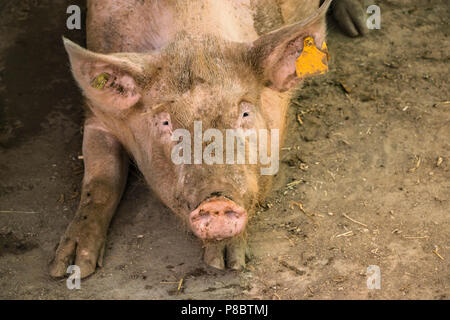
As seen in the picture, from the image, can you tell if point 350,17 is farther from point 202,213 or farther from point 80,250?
point 80,250

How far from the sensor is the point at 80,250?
146 inches

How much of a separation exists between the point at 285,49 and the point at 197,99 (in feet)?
2.10

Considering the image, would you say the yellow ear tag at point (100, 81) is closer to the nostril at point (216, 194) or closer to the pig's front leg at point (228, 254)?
the nostril at point (216, 194)

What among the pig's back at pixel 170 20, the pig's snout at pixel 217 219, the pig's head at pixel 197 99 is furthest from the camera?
the pig's back at pixel 170 20

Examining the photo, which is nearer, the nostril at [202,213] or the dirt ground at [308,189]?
the nostril at [202,213]

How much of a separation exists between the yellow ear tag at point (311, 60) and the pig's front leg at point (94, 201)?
147cm

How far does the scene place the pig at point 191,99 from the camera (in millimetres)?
3324

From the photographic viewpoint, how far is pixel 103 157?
4352 millimetres

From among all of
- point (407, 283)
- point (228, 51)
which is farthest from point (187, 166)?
point (407, 283)

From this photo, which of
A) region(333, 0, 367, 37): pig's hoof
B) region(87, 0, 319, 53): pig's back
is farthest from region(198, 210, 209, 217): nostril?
region(333, 0, 367, 37): pig's hoof

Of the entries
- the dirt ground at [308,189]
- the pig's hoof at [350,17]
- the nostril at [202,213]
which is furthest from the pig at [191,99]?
the pig's hoof at [350,17]

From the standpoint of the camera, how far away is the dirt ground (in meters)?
3.56

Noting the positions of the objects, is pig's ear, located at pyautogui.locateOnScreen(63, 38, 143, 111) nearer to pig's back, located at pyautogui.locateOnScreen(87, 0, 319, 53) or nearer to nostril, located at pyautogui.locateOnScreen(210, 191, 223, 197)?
pig's back, located at pyautogui.locateOnScreen(87, 0, 319, 53)

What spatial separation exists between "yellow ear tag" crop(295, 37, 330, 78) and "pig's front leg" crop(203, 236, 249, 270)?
3.51ft
